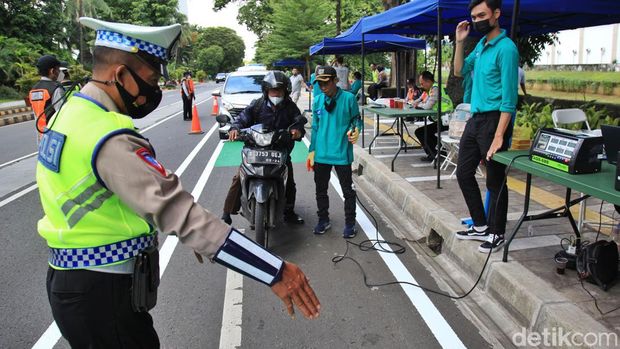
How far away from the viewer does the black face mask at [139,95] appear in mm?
1749

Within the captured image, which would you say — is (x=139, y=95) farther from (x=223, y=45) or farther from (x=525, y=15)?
(x=223, y=45)

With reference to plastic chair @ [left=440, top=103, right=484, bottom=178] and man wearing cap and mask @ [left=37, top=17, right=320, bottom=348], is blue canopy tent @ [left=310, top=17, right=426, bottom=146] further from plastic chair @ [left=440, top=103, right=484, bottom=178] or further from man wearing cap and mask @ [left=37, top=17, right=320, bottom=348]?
man wearing cap and mask @ [left=37, top=17, right=320, bottom=348]

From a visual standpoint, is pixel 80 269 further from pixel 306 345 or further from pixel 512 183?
pixel 512 183

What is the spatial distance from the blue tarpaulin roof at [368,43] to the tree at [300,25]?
12.7 metres

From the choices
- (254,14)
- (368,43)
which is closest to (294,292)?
(368,43)

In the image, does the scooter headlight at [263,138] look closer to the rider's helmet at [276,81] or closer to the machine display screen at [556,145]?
the rider's helmet at [276,81]

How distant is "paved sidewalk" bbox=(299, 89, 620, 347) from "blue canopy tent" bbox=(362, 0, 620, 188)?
2.33 feet

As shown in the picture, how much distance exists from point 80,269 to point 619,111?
14250mm

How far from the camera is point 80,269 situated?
66.2 inches

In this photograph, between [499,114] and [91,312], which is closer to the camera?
[91,312]

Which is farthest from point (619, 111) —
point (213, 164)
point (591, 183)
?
point (591, 183)

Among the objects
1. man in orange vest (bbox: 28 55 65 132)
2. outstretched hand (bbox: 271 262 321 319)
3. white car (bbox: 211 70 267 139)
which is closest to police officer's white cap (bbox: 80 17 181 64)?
outstretched hand (bbox: 271 262 321 319)

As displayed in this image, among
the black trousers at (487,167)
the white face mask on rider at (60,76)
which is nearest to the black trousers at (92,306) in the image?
the black trousers at (487,167)

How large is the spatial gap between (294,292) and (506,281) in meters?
2.48
